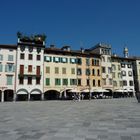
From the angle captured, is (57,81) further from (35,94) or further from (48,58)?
(35,94)

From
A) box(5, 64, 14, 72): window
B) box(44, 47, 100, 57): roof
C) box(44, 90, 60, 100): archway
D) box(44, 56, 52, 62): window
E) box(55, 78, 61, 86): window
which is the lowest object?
box(44, 90, 60, 100): archway

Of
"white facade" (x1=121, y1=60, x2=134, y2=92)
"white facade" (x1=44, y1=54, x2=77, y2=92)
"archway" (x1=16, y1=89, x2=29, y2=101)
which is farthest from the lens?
"white facade" (x1=121, y1=60, x2=134, y2=92)

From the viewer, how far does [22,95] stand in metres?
43.8

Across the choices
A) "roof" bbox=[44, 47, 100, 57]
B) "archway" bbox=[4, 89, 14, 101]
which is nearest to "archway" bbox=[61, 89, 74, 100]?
"roof" bbox=[44, 47, 100, 57]

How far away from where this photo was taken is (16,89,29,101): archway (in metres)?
42.7

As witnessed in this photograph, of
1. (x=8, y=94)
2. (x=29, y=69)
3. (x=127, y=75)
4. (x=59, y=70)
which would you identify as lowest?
(x=8, y=94)

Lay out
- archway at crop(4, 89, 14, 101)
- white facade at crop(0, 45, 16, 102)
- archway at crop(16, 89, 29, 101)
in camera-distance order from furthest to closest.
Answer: archway at crop(4, 89, 14, 101), archway at crop(16, 89, 29, 101), white facade at crop(0, 45, 16, 102)

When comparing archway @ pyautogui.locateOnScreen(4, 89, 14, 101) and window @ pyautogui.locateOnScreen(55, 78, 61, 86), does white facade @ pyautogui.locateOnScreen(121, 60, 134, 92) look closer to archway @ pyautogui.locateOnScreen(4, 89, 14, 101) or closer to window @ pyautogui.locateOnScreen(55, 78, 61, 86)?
window @ pyautogui.locateOnScreen(55, 78, 61, 86)

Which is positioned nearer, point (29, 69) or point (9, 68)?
point (9, 68)

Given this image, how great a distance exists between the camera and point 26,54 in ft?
145

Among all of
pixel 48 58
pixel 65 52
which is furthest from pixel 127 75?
pixel 48 58

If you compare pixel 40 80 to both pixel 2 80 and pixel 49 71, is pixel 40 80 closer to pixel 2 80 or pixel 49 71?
pixel 49 71

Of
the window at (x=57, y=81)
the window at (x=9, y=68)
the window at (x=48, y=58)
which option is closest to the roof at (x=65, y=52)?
the window at (x=48, y=58)

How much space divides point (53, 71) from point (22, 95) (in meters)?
8.59
